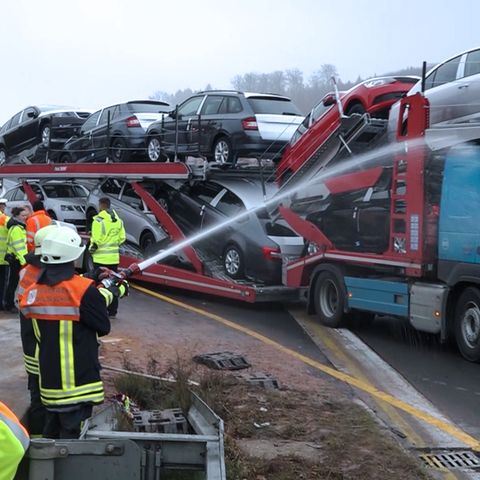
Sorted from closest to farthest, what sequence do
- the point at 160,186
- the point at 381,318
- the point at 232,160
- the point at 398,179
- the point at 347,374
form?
the point at 347,374 < the point at 398,179 < the point at 381,318 < the point at 232,160 < the point at 160,186

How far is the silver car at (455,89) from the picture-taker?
8.48 metres

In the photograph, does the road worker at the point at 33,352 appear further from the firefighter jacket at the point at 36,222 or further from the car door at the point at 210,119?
the car door at the point at 210,119

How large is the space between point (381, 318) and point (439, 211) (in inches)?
133

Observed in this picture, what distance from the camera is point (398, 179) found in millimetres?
9000

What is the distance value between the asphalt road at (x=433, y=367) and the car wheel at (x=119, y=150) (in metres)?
7.04

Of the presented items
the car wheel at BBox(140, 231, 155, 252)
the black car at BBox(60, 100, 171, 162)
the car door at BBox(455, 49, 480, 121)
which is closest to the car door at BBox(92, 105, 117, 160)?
the black car at BBox(60, 100, 171, 162)

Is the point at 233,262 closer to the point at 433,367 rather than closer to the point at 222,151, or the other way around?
the point at 222,151

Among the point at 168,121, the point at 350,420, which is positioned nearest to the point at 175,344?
the point at 350,420

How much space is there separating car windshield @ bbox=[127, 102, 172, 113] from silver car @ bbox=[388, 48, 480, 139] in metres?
7.53

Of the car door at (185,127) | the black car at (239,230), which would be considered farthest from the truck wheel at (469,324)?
the car door at (185,127)

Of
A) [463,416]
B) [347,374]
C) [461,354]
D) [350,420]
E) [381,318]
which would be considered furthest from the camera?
[381,318]

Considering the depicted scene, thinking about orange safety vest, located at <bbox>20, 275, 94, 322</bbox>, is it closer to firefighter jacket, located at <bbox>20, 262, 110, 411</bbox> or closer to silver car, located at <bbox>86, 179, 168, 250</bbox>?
firefighter jacket, located at <bbox>20, 262, 110, 411</bbox>

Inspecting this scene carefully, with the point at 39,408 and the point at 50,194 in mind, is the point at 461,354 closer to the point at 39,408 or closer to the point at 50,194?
the point at 39,408

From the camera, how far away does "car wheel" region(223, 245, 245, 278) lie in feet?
37.1
